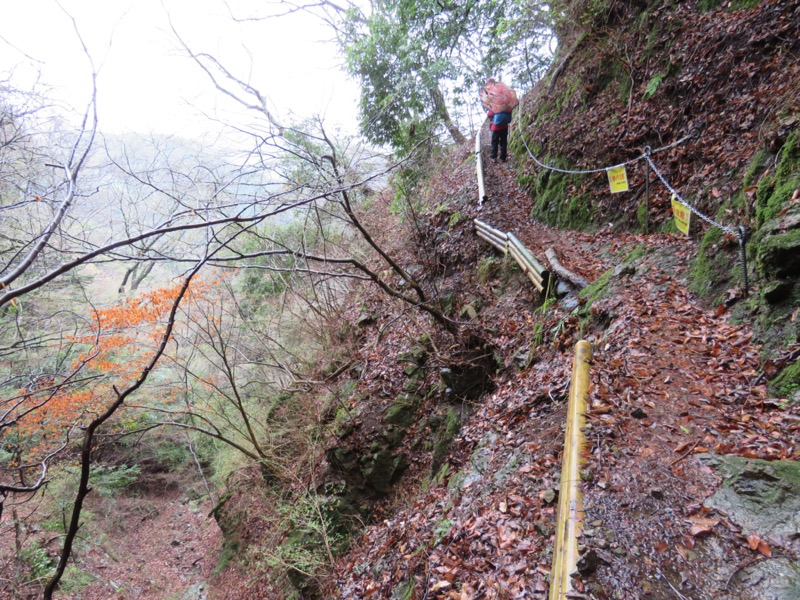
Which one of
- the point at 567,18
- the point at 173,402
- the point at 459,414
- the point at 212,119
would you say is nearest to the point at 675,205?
the point at 459,414

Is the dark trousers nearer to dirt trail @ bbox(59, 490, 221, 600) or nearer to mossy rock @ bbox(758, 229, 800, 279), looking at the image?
mossy rock @ bbox(758, 229, 800, 279)

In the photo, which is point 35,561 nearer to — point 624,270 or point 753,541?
point 753,541

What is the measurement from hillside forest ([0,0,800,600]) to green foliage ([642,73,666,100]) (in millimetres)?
35

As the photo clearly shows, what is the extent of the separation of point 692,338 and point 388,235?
930cm

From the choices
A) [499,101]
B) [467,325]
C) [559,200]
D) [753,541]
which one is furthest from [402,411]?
[499,101]

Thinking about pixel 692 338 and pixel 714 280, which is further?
pixel 714 280

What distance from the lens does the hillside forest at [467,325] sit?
94.0 inches

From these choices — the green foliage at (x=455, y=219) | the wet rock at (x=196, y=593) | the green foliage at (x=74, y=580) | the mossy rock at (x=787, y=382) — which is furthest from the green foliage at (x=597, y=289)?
the green foliage at (x=74, y=580)

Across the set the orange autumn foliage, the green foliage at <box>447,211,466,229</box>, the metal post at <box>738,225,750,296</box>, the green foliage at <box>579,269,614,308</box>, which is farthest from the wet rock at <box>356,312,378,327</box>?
the metal post at <box>738,225,750,296</box>

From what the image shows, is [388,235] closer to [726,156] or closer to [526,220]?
[526,220]

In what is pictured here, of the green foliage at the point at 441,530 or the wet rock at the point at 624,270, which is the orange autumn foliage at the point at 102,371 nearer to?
the green foliage at the point at 441,530

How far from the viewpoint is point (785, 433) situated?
8.46ft

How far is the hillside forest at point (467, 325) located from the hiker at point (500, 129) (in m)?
0.44

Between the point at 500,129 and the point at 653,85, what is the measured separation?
3.96 metres
